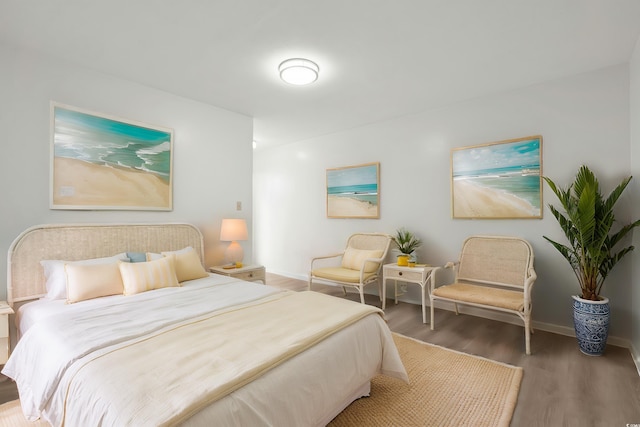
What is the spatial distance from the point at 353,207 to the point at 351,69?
2315 millimetres

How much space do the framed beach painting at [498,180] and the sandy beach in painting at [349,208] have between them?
122 cm

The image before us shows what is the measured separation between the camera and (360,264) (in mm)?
4160

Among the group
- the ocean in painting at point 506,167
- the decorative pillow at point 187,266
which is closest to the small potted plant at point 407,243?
the ocean in painting at point 506,167

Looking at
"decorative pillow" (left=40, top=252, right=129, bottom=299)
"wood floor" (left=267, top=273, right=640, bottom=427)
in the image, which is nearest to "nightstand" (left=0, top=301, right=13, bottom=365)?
"decorative pillow" (left=40, top=252, right=129, bottom=299)

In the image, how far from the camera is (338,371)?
5.20ft

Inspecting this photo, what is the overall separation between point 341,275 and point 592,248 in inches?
99.1

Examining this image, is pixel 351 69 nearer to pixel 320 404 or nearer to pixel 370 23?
pixel 370 23

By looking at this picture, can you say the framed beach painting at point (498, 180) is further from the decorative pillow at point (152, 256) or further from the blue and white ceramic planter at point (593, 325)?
the decorative pillow at point (152, 256)

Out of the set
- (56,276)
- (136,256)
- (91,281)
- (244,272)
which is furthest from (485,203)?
(56,276)

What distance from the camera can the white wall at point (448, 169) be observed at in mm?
2830

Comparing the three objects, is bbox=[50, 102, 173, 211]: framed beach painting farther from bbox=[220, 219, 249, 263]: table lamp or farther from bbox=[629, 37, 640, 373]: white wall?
bbox=[629, 37, 640, 373]: white wall

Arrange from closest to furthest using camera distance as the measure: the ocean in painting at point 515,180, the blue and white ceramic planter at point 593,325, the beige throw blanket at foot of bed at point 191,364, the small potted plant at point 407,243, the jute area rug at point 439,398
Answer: the beige throw blanket at foot of bed at point 191,364 → the jute area rug at point 439,398 → the blue and white ceramic planter at point 593,325 → the ocean in painting at point 515,180 → the small potted plant at point 407,243

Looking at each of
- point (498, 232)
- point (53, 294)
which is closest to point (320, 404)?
point (53, 294)

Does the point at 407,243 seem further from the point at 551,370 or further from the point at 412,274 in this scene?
the point at 551,370
